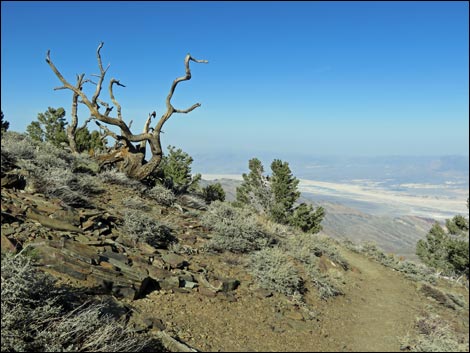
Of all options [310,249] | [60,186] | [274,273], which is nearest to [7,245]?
[60,186]

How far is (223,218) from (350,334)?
6.45 m

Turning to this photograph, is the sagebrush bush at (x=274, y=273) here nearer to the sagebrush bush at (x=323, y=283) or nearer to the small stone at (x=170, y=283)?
the sagebrush bush at (x=323, y=283)

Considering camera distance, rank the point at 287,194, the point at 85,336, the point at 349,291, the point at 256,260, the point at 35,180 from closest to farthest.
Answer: the point at 85,336 → the point at 35,180 → the point at 256,260 → the point at 349,291 → the point at 287,194

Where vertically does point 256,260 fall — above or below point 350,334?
above

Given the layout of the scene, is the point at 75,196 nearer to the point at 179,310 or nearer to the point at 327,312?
the point at 179,310

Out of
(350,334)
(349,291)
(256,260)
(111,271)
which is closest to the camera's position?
(111,271)

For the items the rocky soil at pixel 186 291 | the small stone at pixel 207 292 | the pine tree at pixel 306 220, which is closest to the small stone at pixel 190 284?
the rocky soil at pixel 186 291

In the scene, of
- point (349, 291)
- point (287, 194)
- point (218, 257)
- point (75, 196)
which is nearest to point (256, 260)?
point (218, 257)

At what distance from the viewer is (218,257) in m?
11.1

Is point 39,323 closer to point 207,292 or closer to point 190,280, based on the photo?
point 190,280

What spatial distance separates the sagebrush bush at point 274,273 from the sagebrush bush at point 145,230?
9.81 ft

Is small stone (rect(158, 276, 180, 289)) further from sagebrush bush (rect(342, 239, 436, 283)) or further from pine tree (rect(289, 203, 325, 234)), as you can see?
pine tree (rect(289, 203, 325, 234))

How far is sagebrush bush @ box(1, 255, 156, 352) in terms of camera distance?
4.20m

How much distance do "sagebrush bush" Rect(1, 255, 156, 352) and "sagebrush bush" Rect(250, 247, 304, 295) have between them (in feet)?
18.8
